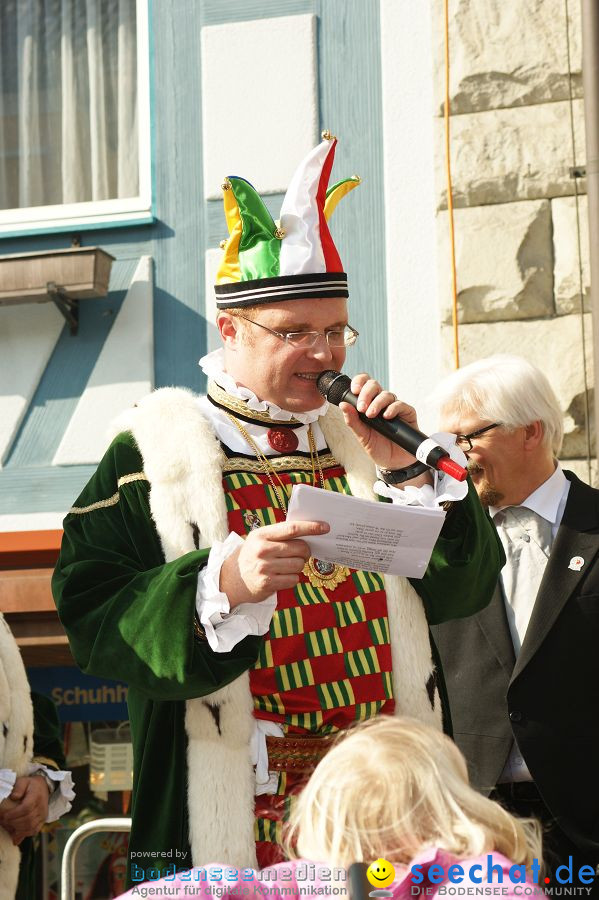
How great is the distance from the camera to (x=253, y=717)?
2654 mm

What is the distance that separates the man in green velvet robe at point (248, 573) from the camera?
8.30 feet

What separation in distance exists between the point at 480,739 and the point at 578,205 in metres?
2.09

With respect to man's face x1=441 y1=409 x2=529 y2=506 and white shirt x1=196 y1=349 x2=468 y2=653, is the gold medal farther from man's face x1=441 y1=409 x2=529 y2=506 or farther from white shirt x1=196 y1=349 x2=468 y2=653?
man's face x1=441 y1=409 x2=529 y2=506

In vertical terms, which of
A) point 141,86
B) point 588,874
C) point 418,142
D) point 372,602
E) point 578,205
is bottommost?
point 588,874

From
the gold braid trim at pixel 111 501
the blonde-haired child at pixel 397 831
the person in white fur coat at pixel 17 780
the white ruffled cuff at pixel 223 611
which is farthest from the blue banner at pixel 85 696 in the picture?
the blonde-haired child at pixel 397 831

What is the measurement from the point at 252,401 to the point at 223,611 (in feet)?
2.05

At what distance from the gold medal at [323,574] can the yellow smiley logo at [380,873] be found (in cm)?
104

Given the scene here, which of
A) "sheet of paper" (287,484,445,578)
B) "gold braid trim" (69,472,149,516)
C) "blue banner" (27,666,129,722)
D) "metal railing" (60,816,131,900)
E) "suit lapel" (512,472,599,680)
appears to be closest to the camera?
"sheet of paper" (287,484,445,578)

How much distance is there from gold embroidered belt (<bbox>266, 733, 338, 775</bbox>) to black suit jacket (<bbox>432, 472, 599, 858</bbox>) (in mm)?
786

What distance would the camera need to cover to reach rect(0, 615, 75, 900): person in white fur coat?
3.45 metres

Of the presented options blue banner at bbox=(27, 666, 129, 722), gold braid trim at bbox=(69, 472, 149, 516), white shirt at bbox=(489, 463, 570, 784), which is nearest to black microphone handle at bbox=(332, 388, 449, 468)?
gold braid trim at bbox=(69, 472, 149, 516)

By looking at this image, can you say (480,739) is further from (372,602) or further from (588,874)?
(372,602)

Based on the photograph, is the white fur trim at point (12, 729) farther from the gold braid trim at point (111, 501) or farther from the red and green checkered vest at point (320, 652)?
the red and green checkered vest at point (320, 652)

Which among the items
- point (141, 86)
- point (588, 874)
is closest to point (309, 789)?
point (588, 874)
